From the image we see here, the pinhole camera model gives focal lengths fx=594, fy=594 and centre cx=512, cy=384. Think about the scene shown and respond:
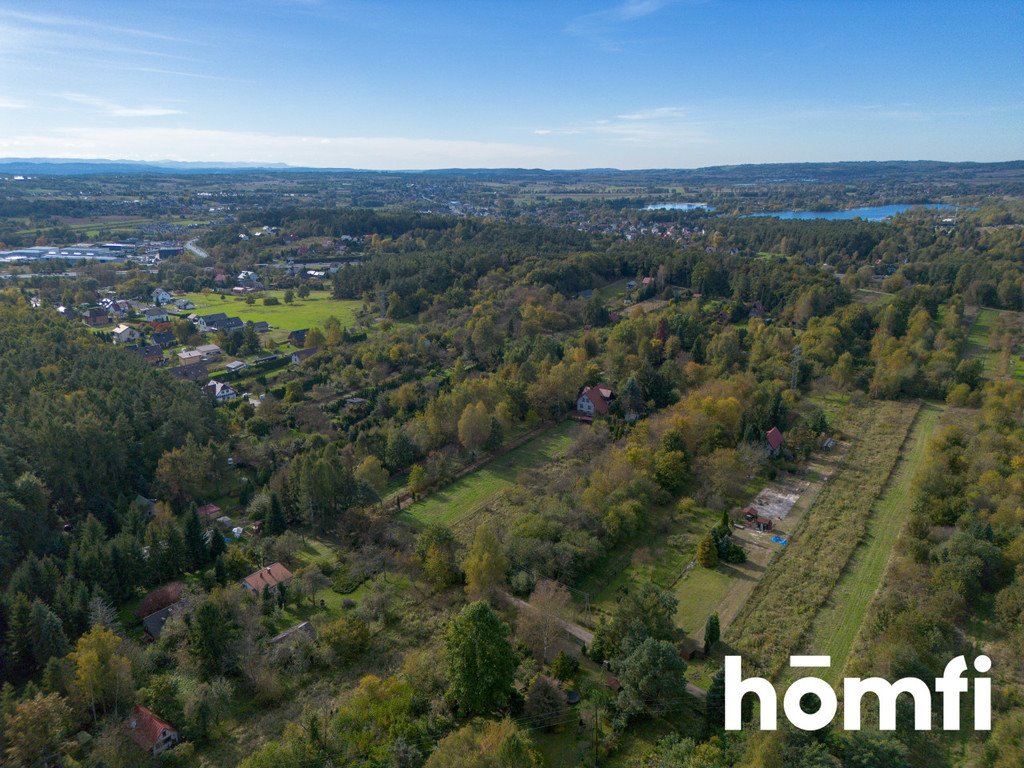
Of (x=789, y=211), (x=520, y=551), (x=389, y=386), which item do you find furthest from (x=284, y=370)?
(x=789, y=211)

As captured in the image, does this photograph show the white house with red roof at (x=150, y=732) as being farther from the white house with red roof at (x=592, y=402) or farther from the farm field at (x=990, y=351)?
the farm field at (x=990, y=351)

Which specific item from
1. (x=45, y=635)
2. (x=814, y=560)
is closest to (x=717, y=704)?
(x=814, y=560)

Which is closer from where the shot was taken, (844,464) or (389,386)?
(844,464)

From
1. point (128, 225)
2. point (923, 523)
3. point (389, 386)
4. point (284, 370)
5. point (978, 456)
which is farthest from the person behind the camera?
point (128, 225)

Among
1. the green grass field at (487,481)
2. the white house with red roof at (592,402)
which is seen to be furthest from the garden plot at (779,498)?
the white house with red roof at (592,402)

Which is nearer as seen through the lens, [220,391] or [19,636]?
[19,636]

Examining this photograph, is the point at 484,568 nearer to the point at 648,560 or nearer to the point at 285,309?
the point at 648,560

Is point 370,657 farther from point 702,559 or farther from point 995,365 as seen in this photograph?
point 995,365
